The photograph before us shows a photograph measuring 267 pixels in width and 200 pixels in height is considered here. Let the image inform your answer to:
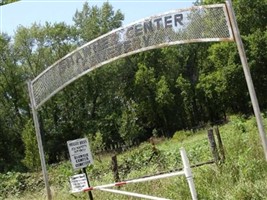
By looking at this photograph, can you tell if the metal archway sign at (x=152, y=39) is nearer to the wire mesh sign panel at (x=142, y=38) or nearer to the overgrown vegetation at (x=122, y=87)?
the wire mesh sign panel at (x=142, y=38)

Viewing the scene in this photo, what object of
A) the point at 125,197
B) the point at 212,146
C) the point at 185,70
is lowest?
the point at 125,197

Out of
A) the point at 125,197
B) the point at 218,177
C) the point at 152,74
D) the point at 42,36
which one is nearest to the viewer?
the point at 218,177

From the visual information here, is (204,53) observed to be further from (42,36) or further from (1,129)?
(1,129)

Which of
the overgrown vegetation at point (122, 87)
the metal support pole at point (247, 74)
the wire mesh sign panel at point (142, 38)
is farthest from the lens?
the overgrown vegetation at point (122, 87)

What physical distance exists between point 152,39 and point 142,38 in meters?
0.15

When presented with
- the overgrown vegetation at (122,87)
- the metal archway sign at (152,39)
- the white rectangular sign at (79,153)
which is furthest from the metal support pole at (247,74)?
the overgrown vegetation at (122,87)

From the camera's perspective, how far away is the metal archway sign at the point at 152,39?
5.82 m

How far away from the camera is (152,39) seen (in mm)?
6633

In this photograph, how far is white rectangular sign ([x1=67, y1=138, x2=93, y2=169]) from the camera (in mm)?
6539

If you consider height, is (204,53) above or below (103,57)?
above

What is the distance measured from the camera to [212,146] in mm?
Result: 7098

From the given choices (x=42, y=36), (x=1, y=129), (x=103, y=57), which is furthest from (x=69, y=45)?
(x=103, y=57)

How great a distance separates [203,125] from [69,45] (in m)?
10.6

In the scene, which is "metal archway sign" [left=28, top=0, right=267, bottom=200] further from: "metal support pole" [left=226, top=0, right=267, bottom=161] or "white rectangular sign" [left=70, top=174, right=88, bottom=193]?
"white rectangular sign" [left=70, top=174, right=88, bottom=193]
